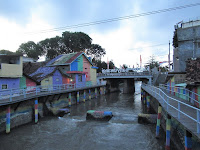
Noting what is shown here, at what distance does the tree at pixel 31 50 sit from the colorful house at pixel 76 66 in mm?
22468

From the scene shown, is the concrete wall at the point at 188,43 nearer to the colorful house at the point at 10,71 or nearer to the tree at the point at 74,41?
the colorful house at the point at 10,71

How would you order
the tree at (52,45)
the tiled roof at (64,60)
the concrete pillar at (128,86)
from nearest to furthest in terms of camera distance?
1. the tiled roof at (64,60)
2. the concrete pillar at (128,86)
3. the tree at (52,45)

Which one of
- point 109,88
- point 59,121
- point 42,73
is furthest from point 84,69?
point 59,121

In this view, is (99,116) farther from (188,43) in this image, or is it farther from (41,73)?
(41,73)

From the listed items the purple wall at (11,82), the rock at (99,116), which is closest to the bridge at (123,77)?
the rock at (99,116)

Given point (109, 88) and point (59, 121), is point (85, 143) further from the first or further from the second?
point (109, 88)

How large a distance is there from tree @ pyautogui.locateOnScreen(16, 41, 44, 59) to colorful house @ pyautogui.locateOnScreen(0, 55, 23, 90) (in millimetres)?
35240

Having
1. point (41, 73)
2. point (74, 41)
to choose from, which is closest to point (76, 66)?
point (41, 73)

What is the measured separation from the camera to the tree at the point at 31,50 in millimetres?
50594

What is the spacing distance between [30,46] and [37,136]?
151 feet

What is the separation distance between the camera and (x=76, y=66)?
3055 cm

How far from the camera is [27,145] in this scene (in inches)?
446

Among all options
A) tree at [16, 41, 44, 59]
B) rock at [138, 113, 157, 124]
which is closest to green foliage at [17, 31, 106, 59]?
tree at [16, 41, 44, 59]

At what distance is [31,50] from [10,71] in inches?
1469
